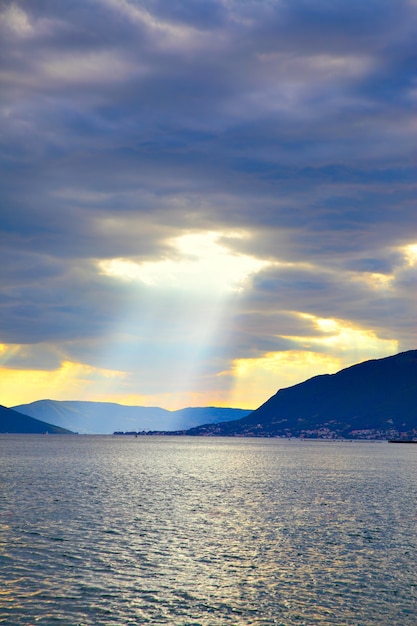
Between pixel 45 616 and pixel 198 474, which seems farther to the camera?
pixel 198 474

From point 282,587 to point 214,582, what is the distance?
5.56 metres

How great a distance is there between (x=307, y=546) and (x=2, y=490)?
73.2 meters

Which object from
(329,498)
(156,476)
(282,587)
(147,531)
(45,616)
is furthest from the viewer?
(156,476)

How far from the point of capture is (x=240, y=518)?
301ft

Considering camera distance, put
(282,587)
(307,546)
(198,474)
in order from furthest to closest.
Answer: (198,474) < (307,546) < (282,587)

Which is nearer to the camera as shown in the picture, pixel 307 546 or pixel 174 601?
pixel 174 601

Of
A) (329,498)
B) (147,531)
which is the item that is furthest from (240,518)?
(329,498)

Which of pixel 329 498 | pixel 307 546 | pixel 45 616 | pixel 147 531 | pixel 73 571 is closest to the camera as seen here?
pixel 45 616

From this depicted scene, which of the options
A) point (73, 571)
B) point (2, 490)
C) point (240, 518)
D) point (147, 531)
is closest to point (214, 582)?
point (73, 571)

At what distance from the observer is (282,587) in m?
52.7

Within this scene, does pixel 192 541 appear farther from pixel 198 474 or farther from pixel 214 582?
pixel 198 474

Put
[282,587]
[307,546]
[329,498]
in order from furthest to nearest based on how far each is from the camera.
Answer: [329,498] → [307,546] → [282,587]

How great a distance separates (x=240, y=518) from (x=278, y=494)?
1511 inches

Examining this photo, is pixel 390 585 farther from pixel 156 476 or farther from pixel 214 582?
pixel 156 476
